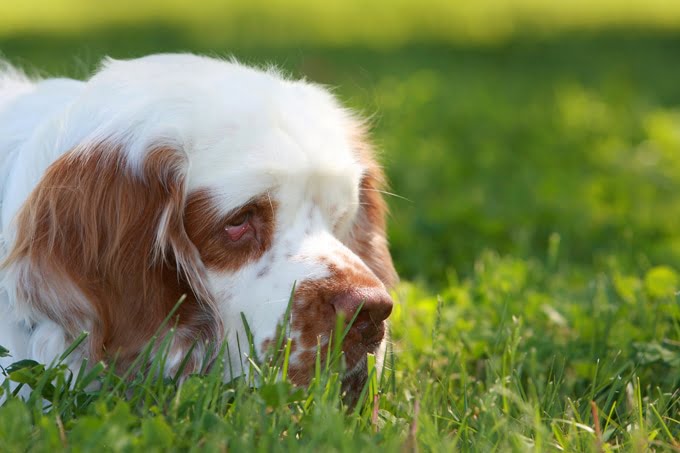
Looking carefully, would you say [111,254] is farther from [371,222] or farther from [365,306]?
[371,222]

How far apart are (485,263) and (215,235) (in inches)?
77.6

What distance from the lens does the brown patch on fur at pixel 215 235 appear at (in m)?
2.88

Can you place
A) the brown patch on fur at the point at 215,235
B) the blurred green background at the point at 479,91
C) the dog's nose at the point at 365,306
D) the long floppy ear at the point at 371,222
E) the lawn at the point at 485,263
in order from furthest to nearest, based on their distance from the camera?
the blurred green background at the point at 479,91
the long floppy ear at the point at 371,222
the brown patch on fur at the point at 215,235
the dog's nose at the point at 365,306
the lawn at the point at 485,263

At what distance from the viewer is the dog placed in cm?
278

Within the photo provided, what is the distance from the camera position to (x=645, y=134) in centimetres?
764

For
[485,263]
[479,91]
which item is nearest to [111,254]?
[485,263]

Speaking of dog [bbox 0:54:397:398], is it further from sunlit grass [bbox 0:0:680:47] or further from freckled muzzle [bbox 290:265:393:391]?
sunlit grass [bbox 0:0:680:47]

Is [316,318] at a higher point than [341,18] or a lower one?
higher

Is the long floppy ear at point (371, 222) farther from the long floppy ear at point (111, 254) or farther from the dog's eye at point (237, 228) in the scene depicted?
the long floppy ear at point (111, 254)

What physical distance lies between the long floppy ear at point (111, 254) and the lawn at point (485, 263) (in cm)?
17

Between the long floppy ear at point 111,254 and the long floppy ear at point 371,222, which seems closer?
the long floppy ear at point 111,254

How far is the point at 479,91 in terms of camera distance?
8898 mm

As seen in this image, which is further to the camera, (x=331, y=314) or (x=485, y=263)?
(x=485, y=263)

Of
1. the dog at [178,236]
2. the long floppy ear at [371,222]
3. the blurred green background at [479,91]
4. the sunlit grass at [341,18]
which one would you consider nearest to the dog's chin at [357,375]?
the dog at [178,236]
